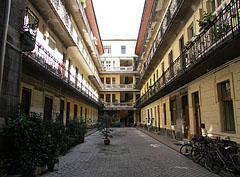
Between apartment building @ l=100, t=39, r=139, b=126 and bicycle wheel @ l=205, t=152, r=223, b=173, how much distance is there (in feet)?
95.7

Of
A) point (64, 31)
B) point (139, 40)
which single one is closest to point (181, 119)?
point (64, 31)

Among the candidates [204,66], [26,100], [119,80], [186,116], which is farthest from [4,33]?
[119,80]

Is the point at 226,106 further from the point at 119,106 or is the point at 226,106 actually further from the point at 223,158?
the point at 119,106

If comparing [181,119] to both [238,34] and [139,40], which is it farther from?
[139,40]

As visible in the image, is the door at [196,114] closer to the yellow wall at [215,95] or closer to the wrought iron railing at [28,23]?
the yellow wall at [215,95]

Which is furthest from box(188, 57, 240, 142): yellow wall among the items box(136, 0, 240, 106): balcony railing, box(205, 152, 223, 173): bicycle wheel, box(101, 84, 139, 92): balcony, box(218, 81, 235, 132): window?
box(101, 84, 139, 92): balcony

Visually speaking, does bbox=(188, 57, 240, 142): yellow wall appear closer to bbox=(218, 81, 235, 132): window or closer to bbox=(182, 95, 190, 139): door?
bbox=(218, 81, 235, 132): window

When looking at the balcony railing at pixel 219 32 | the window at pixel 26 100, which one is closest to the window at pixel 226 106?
the balcony railing at pixel 219 32

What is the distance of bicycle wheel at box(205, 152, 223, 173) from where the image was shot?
583 centimetres

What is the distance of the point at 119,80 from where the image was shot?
1523 inches

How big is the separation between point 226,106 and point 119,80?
3135cm

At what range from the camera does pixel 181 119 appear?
41.8ft

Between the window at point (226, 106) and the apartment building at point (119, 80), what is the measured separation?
27953 millimetres

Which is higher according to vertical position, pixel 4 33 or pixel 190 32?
pixel 190 32
